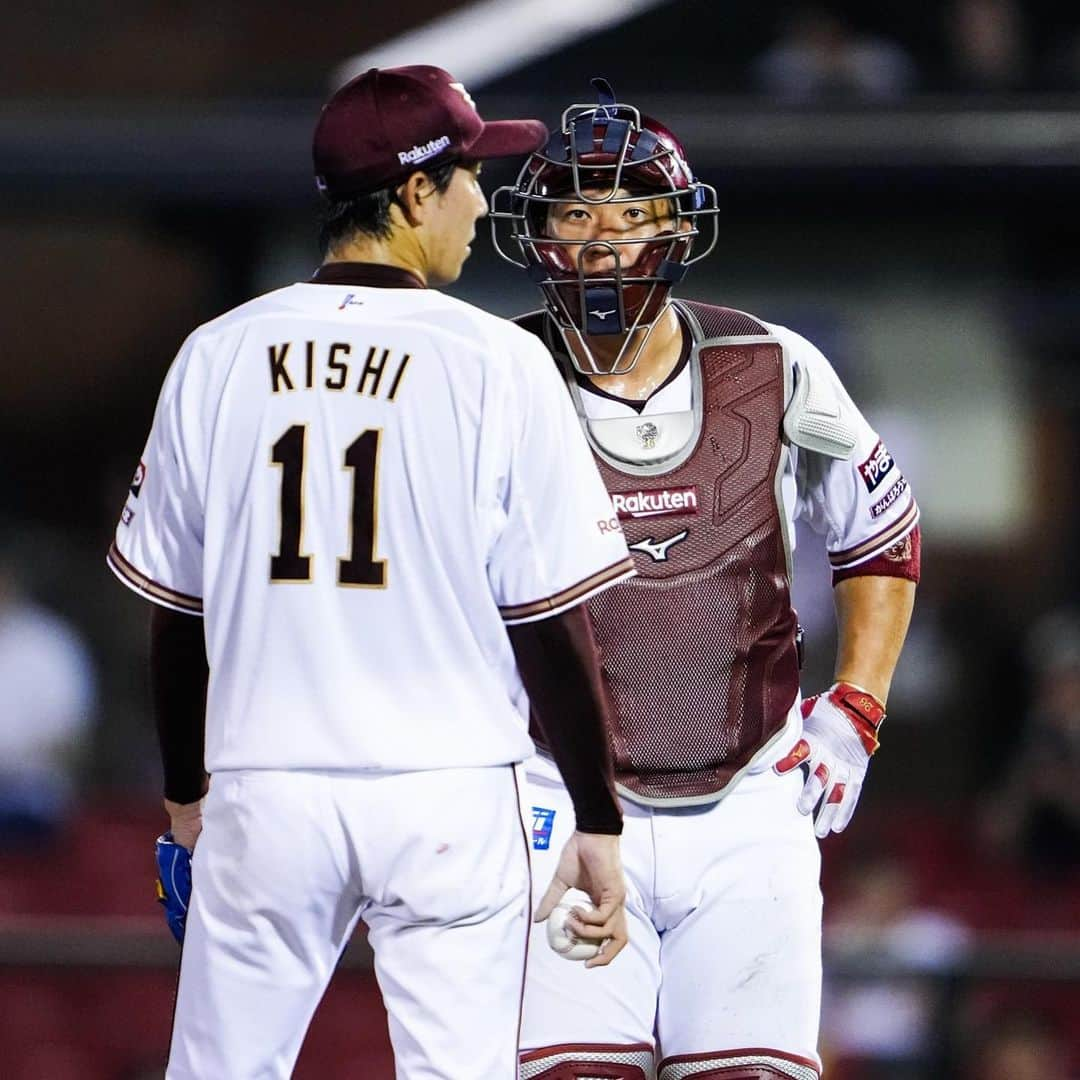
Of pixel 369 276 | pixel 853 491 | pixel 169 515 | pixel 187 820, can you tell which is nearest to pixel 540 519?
pixel 369 276

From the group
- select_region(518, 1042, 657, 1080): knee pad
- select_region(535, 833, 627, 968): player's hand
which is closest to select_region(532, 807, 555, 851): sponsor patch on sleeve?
select_region(518, 1042, 657, 1080): knee pad

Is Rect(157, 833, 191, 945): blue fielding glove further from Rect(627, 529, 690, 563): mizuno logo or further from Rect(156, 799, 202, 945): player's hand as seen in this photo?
Rect(627, 529, 690, 563): mizuno logo

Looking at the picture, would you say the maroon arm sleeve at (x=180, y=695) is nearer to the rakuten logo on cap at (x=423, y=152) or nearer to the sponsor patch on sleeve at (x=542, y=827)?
the sponsor patch on sleeve at (x=542, y=827)

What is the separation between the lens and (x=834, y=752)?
3367 millimetres

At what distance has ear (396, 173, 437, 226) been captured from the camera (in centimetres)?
277

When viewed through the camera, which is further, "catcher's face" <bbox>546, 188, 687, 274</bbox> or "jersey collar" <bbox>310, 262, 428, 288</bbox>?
"catcher's face" <bbox>546, 188, 687, 274</bbox>

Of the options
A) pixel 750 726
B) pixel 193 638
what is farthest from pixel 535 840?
pixel 193 638

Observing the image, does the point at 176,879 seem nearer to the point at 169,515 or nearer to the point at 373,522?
the point at 169,515

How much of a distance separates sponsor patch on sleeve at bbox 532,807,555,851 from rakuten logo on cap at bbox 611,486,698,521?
487 mm

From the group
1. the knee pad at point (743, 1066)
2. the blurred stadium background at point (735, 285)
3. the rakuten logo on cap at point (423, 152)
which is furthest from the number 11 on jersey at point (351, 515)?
the blurred stadium background at point (735, 285)

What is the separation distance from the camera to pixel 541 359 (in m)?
2.74

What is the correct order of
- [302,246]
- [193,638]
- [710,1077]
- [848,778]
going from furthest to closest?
[302,246]
[848,778]
[710,1077]
[193,638]

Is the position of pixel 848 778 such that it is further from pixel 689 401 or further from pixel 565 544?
pixel 565 544

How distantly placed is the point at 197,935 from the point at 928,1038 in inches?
147
